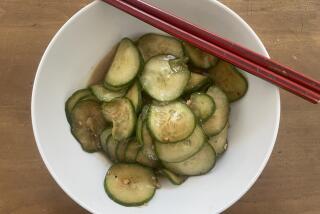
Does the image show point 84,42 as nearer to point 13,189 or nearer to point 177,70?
point 177,70

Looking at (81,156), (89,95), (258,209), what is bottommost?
(258,209)

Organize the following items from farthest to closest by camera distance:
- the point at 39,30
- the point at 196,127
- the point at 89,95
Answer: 1. the point at 39,30
2. the point at 89,95
3. the point at 196,127

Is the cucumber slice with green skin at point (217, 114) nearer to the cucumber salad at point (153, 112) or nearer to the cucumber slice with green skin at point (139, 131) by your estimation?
the cucumber salad at point (153, 112)

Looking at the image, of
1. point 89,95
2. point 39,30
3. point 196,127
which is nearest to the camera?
point 196,127

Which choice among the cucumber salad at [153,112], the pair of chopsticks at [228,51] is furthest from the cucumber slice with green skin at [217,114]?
the pair of chopsticks at [228,51]

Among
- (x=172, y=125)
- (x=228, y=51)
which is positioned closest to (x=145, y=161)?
(x=172, y=125)

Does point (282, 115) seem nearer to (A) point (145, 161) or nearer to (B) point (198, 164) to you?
(B) point (198, 164)

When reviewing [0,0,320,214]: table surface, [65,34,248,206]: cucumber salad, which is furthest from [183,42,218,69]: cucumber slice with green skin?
[0,0,320,214]: table surface

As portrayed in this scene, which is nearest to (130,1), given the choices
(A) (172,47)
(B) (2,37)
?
(A) (172,47)
